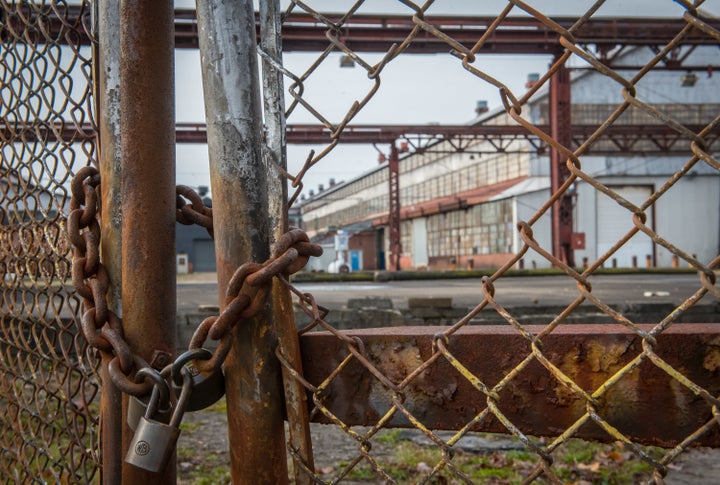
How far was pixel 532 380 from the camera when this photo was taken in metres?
1.02

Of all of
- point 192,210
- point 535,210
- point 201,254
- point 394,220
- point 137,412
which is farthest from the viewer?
point 201,254

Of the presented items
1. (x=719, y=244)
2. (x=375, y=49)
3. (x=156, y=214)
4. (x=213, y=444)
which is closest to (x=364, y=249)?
(x=719, y=244)

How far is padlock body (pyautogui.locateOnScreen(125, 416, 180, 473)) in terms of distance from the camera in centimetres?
97

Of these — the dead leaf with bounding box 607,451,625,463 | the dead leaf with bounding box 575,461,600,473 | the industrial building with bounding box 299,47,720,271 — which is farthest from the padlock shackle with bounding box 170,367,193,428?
the industrial building with bounding box 299,47,720,271

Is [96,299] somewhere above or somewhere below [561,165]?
below

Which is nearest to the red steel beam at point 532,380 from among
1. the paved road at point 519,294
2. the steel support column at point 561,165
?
the paved road at point 519,294

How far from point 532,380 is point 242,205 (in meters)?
0.61

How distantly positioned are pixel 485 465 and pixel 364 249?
36930 mm

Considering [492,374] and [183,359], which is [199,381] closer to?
[183,359]

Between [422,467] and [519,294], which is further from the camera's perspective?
[519,294]

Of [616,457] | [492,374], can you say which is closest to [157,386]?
[492,374]

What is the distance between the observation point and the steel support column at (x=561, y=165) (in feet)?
49.7

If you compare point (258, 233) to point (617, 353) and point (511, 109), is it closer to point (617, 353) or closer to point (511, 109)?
point (511, 109)

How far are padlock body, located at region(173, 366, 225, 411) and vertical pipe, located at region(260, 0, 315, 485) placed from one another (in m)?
0.12
